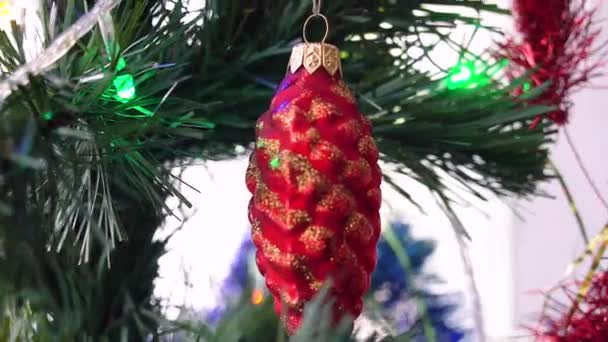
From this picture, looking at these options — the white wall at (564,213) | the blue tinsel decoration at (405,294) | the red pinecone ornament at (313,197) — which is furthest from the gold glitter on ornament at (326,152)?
the white wall at (564,213)

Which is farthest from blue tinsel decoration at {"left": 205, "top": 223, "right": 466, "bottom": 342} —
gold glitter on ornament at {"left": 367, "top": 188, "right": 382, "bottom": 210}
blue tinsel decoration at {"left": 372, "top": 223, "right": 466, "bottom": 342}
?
gold glitter on ornament at {"left": 367, "top": 188, "right": 382, "bottom": 210}

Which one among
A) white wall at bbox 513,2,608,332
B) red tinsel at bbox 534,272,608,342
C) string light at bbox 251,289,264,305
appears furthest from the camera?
white wall at bbox 513,2,608,332

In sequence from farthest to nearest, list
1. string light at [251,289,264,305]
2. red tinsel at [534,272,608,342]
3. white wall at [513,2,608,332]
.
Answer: white wall at [513,2,608,332] → red tinsel at [534,272,608,342] → string light at [251,289,264,305]

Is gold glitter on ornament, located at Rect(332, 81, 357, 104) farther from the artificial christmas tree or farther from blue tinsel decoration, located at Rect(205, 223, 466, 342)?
blue tinsel decoration, located at Rect(205, 223, 466, 342)

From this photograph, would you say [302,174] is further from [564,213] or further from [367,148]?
[564,213]

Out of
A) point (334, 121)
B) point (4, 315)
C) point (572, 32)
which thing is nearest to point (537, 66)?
point (572, 32)

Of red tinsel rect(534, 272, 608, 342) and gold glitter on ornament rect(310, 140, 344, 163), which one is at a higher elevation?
gold glitter on ornament rect(310, 140, 344, 163)

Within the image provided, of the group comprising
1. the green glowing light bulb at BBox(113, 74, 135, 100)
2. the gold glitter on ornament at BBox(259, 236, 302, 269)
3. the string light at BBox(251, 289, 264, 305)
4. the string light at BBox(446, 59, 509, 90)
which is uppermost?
the string light at BBox(446, 59, 509, 90)

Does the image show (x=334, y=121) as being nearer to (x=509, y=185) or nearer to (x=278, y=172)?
(x=278, y=172)

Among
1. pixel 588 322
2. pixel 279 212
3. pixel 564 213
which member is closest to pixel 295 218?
pixel 279 212
